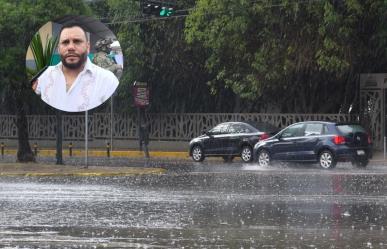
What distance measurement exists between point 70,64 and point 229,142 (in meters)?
7.37

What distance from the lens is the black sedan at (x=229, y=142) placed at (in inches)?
1305

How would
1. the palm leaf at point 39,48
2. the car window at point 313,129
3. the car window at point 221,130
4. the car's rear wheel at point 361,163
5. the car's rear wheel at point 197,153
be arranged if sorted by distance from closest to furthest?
1. the car window at point 313,129
2. the car's rear wheel at point 361,163
3. the palm leaf at point 39,48
4. the car window at point 221,130
5. the car's rear wheel at point 197,153

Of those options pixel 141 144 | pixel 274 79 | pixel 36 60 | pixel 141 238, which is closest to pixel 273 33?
pixel 274 79

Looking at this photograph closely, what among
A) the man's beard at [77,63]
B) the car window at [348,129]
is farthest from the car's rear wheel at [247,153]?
the man's beard at [77,63]

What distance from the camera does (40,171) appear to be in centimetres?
2612

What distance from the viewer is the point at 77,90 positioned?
3122cm

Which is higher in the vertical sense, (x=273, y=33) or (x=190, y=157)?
(x=273, y=33)

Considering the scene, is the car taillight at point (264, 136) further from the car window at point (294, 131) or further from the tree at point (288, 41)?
the tree at point (288, 41)

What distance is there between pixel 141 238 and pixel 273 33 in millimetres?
25838

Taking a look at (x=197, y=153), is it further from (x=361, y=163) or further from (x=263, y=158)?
(x=361, y=163)

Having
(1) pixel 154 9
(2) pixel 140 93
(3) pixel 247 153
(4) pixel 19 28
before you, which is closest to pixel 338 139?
(3) pixel 247 153

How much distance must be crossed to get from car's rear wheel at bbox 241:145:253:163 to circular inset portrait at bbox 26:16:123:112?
5791 mm

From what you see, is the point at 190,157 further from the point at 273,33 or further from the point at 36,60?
the point at 36,60

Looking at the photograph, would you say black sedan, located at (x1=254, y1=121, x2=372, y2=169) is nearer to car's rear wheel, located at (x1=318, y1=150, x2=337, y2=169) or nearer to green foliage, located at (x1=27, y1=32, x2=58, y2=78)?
car's rear wheel, located at (x1=318, y1=150, x2=337, y2=169)
